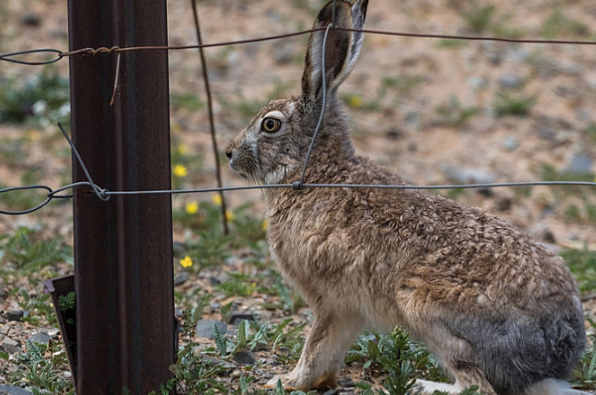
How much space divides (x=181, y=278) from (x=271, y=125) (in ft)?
5.01

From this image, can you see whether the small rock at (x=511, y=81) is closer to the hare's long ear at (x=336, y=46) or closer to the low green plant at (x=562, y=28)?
the low green plant at (x=562, y=28)

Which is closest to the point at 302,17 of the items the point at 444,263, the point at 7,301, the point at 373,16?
the point at 373,16

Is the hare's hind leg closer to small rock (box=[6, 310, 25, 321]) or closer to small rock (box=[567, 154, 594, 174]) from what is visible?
small rock (box=[6, 310, 25, 321])

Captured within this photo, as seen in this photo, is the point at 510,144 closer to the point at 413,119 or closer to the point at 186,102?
the point at 413,119

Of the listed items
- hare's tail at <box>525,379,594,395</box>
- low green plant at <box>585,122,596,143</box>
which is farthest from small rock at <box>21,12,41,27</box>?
hare's tail at <box>525,379,594,395</box>

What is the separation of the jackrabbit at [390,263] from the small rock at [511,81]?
4893 mm

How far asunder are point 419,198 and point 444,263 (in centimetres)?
40

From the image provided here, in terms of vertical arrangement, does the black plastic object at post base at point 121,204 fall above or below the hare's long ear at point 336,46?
below

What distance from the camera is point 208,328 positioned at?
4543 mm

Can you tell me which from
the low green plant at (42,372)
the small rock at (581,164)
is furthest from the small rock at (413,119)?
the low green plant at (42,372)

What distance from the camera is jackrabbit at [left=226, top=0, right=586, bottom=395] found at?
356 cm

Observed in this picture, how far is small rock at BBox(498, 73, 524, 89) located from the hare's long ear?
16.7 ft

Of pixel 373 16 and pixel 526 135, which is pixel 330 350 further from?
pixel 373 16

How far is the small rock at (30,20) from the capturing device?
29.9ft
